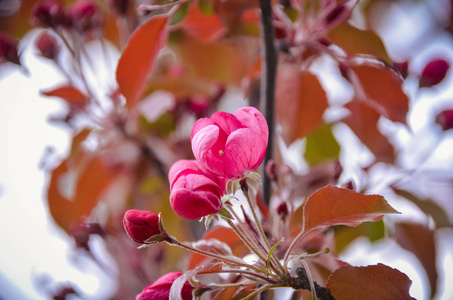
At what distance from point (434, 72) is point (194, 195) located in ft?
1.72

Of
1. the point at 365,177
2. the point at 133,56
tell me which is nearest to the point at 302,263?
the point at 133,56

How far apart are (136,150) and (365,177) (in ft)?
1.61

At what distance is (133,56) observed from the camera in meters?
0.69

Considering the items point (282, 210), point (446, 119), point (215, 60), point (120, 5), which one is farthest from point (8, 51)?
point (446, 119)

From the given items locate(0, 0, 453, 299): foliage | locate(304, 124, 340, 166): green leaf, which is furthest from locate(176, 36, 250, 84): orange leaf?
locate(304, 124, 340, 166): green leaf

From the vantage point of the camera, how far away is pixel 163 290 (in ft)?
1.62

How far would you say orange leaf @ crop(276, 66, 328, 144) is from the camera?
839mm

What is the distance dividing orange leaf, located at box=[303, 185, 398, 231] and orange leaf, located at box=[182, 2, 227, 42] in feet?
1.62

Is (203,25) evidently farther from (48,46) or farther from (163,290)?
(163,290)

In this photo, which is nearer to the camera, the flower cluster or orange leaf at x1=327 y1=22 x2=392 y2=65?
the flower cluster

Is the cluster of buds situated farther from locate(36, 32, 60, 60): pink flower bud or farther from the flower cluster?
the flower cluster

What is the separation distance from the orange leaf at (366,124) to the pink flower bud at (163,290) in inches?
19.0

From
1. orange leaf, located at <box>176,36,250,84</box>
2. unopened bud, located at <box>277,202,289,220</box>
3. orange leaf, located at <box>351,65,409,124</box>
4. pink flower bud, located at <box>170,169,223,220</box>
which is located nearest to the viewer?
pink flower bud, located at <box>170,169,223,220</box>

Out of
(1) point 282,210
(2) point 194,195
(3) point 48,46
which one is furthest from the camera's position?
(3) point 48,46
